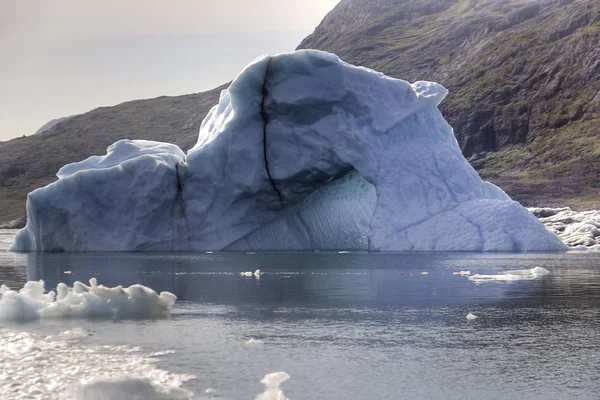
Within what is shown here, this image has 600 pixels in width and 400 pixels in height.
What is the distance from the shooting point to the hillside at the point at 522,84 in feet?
266

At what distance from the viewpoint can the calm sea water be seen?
746 centimetres

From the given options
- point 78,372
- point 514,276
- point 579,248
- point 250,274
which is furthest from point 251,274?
point 579,248

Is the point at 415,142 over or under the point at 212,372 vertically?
over

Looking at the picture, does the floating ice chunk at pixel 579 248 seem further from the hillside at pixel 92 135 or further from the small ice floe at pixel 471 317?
the hillside at pixel 92 135

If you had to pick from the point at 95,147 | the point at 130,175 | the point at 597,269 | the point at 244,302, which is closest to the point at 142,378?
the point at 244,302

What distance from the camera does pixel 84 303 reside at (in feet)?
38.3

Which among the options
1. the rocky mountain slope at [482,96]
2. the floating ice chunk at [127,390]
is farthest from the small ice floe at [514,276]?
the rocky mountain slope at [482,96]

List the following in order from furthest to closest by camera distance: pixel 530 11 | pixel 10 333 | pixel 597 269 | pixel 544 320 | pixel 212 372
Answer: pixel 530 11
pixel 597 269
pixel 544 320
pixel 10 333
pixel 212 372

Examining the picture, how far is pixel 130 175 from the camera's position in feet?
93.8

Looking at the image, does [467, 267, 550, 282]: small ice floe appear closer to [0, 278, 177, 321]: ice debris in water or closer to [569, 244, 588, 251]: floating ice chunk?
[0, 278, 177, 321]: ice debris in water

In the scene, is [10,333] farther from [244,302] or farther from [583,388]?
[583,388]

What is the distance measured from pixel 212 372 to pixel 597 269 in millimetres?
15421

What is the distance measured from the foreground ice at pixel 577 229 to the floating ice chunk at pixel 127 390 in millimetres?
26184

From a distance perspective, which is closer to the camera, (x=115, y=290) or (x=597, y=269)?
(x=115, y=290)
